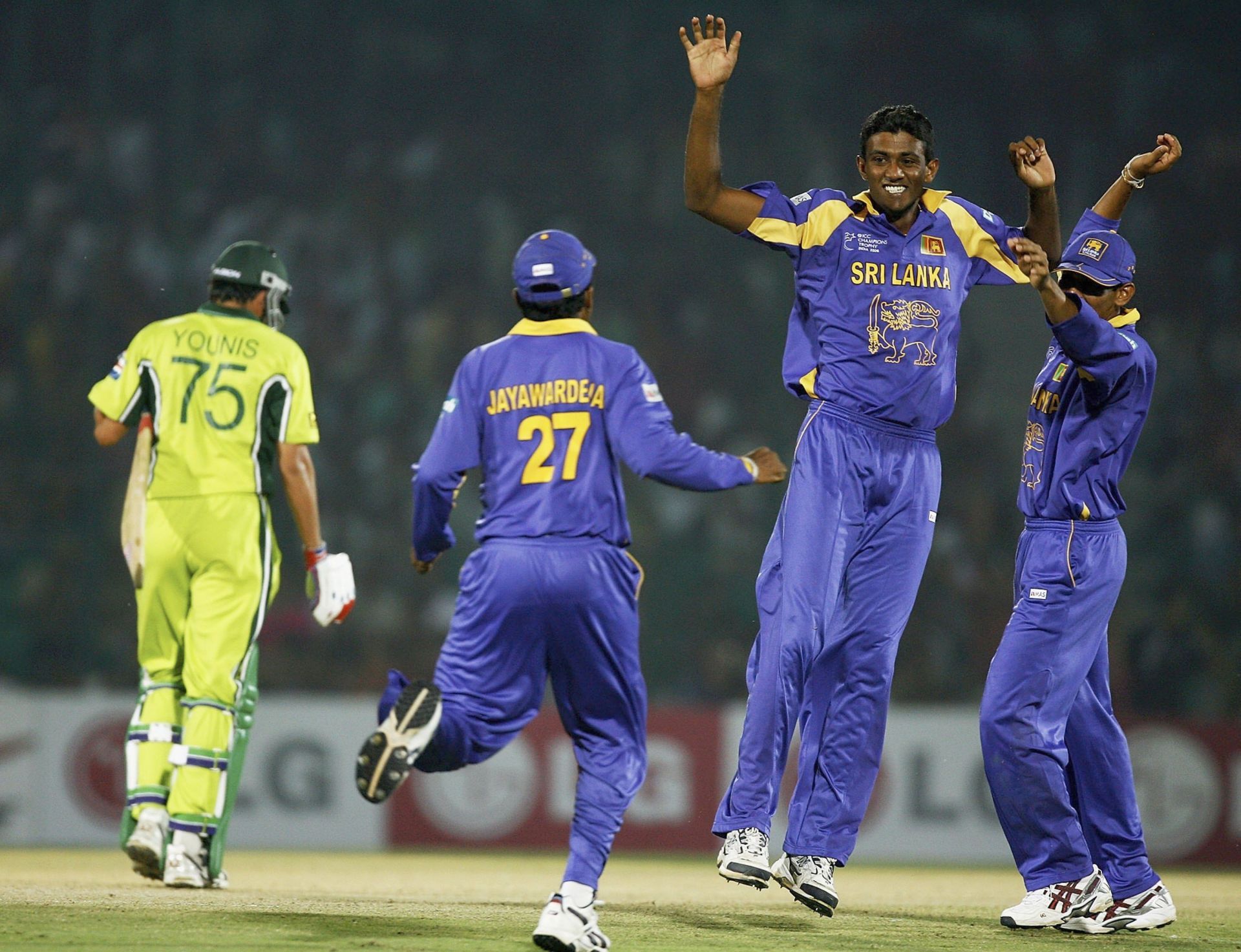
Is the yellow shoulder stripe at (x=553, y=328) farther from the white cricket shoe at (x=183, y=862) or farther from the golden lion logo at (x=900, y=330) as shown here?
the white cricket shoe at (x=183, y=862)

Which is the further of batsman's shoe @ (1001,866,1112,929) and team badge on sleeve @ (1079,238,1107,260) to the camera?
team badge on sleeve @ (1079,238,1107,260)

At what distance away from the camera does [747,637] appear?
41.9ft

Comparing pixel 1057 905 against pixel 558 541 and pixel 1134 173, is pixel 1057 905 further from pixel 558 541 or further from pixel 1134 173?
pixel 1134 173

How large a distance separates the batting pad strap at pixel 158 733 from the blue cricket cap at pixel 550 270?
247 cm

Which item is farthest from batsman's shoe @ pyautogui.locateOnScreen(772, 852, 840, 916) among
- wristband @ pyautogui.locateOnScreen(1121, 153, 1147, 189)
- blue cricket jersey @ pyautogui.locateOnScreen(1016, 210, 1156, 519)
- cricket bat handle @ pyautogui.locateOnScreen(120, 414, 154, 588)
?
wristband @ pyautogui.locateOnScreen(1121, 153, 1147, 189)

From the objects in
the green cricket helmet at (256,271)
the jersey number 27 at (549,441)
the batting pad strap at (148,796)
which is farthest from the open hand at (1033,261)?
the batting pad strap at (148,796)

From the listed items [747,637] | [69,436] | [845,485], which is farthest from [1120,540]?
[69,436]

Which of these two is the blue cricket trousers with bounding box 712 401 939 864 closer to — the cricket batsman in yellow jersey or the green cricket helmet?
the cricket batsman in yellow jersey

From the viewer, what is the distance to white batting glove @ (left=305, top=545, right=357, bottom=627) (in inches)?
257

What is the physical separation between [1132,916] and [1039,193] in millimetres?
2900

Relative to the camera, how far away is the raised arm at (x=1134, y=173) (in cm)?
644

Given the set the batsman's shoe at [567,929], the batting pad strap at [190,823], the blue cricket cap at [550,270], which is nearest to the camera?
the batsman's shoe at [567,929]

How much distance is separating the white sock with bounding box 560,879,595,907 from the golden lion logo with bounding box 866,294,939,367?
2328 mm

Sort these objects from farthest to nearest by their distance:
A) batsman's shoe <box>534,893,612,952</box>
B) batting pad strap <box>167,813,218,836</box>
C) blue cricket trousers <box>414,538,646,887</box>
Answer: batting pad strap <box>167,813,218,836</box> < blue cricket trousers <box>414,538,646,887</box> < batsman's shoe <box>534,893,612,952</box>
